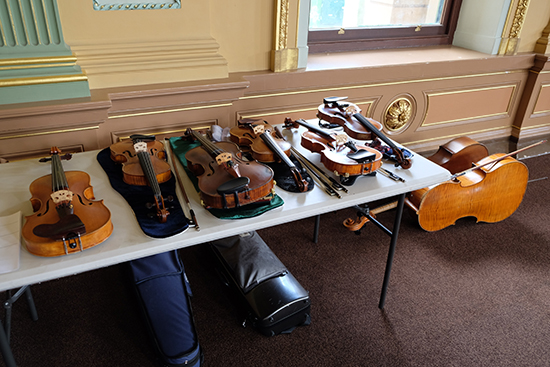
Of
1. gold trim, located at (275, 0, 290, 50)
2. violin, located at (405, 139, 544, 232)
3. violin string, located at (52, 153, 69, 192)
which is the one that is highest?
gold trim, located at (275, 0, 290, 50)

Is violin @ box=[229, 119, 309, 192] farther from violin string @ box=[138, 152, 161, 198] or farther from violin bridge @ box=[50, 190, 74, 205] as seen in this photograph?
violin bridge @ box=[50, 190, 74, 205]

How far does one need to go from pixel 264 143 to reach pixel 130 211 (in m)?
0.60

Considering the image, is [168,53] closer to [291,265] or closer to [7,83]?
[7,83]

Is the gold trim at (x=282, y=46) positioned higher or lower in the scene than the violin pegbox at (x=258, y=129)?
higher

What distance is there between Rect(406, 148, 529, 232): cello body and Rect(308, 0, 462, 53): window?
125 centimetres

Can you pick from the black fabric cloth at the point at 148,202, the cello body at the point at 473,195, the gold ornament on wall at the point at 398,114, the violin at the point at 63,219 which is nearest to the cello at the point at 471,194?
the cello body at the point at 473,195

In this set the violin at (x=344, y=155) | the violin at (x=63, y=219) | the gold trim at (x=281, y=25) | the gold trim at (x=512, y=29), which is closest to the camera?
the violin at (x=63, y=219)

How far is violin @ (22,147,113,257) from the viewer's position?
112 centimetres

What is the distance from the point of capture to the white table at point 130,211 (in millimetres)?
1133

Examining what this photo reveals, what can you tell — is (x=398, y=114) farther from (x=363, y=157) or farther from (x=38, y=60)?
(x=38, y=60)

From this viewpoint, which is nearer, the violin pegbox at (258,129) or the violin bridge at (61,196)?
the violin bridge at (61,196)

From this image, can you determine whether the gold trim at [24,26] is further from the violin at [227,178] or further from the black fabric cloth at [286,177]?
the black fabric cloth at [286,177]

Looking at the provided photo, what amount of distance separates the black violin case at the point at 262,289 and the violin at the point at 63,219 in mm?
780

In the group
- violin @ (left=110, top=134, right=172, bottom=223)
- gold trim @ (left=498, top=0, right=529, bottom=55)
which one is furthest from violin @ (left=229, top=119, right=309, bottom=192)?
gold trim @ (left=498, top=0, right=529, bottom=55)
